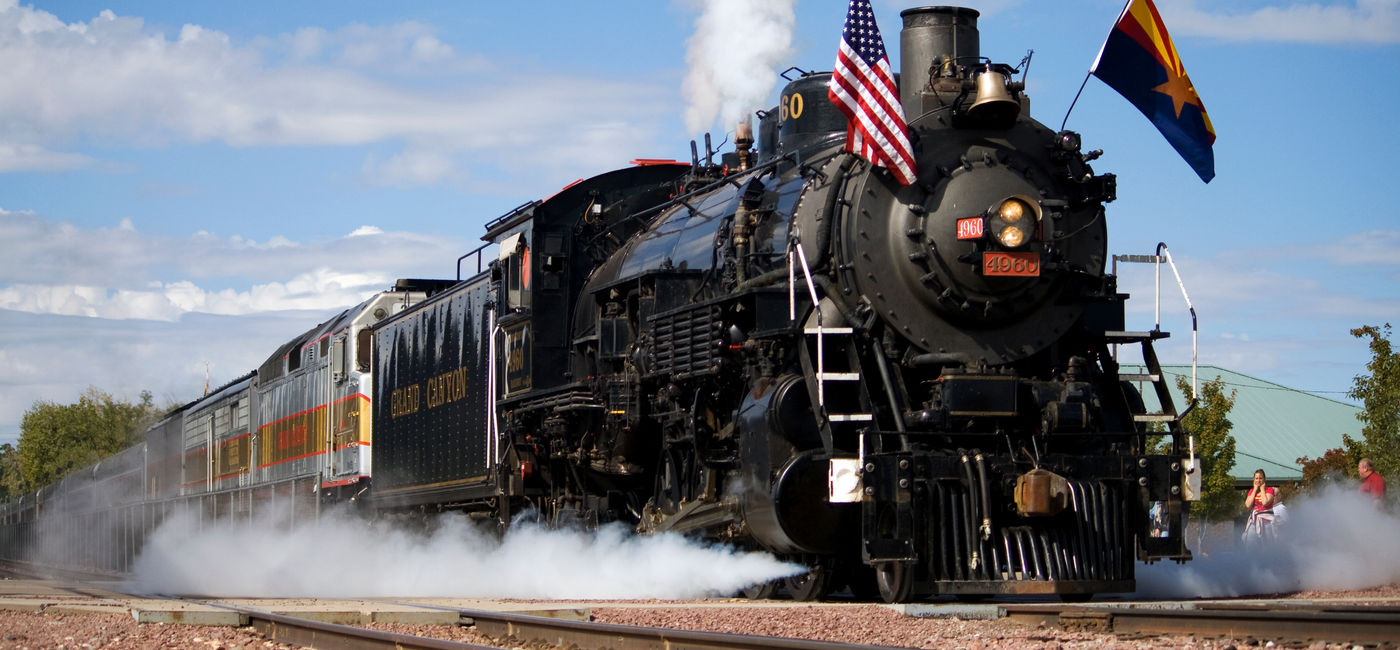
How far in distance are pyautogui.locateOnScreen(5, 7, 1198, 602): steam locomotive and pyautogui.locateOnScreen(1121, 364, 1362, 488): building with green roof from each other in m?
31.1

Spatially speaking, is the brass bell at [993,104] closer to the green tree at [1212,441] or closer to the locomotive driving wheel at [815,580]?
the locomotive driving wheel at [815,580]

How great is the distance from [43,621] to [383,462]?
819 cm

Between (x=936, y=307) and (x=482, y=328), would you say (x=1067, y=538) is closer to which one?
(x=936, y=307)

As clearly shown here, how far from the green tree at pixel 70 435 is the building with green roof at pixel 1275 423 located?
62.6 metres

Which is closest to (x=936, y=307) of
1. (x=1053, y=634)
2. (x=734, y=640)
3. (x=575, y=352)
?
(x=1053, y=634)

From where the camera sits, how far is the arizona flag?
11.1 metres

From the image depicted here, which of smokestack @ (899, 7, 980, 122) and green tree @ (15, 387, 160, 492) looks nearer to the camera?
smokestack @ (899, 7, 980, 122)

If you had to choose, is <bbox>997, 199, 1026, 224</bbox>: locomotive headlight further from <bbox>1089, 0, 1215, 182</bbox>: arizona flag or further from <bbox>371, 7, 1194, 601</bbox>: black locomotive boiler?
<bbox>1089, 0, 1215, 182</bbox>: arizona flag

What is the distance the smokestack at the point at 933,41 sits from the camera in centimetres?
1054

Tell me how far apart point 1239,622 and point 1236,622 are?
2 centimetres

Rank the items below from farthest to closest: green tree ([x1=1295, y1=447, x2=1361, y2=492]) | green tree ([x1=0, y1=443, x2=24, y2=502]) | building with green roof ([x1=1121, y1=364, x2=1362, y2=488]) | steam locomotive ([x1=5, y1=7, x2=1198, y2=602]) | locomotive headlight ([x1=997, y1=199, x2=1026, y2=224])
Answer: green tree ([x1=0, y1=443, x2=24, y2=502]) < building with green roof ([x1=1121, y1=364, x2=1362, y2=488]) < green tree ([x1=1295, y1=447, x2=1361, y2=492]) < locomotive headlight ([x1=997, y1=199, x2=1026, y2=224]) < steam locomotive ([x1=5, y1=7, x2=1198, y2=602])

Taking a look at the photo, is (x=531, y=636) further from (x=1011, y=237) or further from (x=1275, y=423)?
(x=1275, y=423)

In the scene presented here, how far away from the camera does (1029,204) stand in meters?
9.98

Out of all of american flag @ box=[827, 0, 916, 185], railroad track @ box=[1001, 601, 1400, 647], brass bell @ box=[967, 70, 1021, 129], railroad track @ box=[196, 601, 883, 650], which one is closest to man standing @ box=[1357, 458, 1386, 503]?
railroad track @ box=[1001, 601, 1400, 647]
